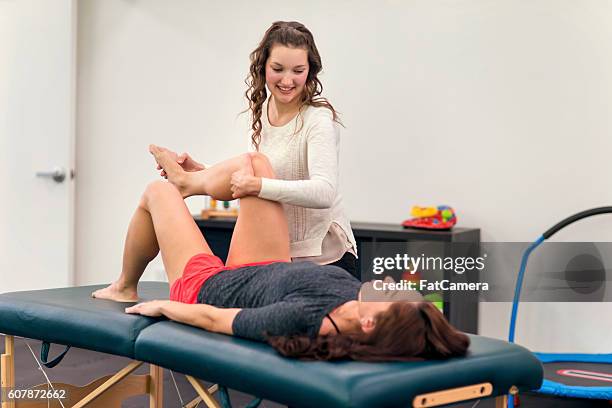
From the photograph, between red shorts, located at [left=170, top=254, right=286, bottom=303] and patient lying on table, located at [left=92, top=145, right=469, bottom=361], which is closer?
patient lying on table, located at [left=92, top=145, right=469, bottom=361]

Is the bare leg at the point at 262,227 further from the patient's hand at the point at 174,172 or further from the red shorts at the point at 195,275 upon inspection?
the patient's hand at the point at 174,172

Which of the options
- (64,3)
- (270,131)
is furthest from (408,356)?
(64,3)

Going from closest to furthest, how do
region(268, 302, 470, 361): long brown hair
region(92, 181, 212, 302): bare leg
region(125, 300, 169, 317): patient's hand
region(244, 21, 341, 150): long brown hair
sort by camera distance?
region(268, 302, 470, 361): long brown hair < region(125, 300, 169, 317): patient's hand < region(244, 21, 341, 150): long brown hair < region(92, 181, 212, 302): bare leg

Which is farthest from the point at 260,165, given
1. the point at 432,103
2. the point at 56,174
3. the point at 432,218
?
the point at 56,174

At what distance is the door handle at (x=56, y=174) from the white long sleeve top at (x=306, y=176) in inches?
86.3

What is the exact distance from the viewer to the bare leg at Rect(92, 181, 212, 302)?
86.6 inches

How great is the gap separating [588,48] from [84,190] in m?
2.70

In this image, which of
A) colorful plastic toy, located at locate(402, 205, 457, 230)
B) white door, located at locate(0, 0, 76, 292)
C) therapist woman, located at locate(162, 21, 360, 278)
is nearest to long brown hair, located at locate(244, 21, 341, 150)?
therapist woman, located at locate(162, 21, 360, 278)

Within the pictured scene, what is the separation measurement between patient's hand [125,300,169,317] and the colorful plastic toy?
1.46 m

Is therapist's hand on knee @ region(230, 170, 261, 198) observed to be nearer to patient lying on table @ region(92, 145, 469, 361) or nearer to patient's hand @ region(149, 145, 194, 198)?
patient lying on table @ region(92, 145, 469, 361)

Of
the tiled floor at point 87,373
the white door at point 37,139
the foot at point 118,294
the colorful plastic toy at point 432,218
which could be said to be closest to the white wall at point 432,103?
the colorful plastic toy at point 432,218

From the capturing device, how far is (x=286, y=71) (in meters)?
2.09

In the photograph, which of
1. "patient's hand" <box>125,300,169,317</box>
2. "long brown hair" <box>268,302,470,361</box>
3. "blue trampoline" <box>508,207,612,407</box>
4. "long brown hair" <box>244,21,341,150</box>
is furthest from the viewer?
"blue trampoline" <box>508,207,612,407</box>

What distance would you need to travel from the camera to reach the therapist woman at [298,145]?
204cm
